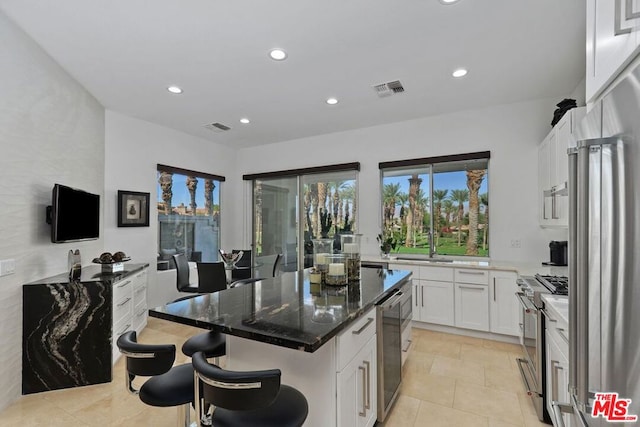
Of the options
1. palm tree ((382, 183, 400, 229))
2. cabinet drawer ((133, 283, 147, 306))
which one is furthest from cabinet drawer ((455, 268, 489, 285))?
cabinet drawer ((133, 283, 147, 306))

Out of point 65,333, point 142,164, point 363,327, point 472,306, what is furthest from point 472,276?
point 142,164

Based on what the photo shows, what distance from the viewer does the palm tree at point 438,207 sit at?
15.5 ft

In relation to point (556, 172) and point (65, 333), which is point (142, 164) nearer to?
point (65, 333)

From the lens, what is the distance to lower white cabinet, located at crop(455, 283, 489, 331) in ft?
12.5

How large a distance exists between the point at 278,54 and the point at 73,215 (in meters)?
2.70

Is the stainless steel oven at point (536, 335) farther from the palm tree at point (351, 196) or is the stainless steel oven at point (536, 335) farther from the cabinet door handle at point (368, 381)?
the palm tree at point (351, 196)

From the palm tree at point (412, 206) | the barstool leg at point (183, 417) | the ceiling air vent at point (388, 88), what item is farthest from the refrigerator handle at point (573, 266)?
the palm tree at point (412, 206)

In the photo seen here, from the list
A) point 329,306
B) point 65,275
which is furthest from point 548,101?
point 65,275

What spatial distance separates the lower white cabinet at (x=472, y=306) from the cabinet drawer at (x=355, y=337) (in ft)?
7.86

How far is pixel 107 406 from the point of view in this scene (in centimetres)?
247

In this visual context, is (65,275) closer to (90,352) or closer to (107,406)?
(90,352)

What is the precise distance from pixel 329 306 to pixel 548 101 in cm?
414

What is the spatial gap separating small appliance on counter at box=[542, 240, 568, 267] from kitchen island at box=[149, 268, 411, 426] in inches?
112

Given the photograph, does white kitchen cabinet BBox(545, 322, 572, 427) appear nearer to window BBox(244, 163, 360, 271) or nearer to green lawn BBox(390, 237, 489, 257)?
green lawn BBox(390, 237, 489, 257)
